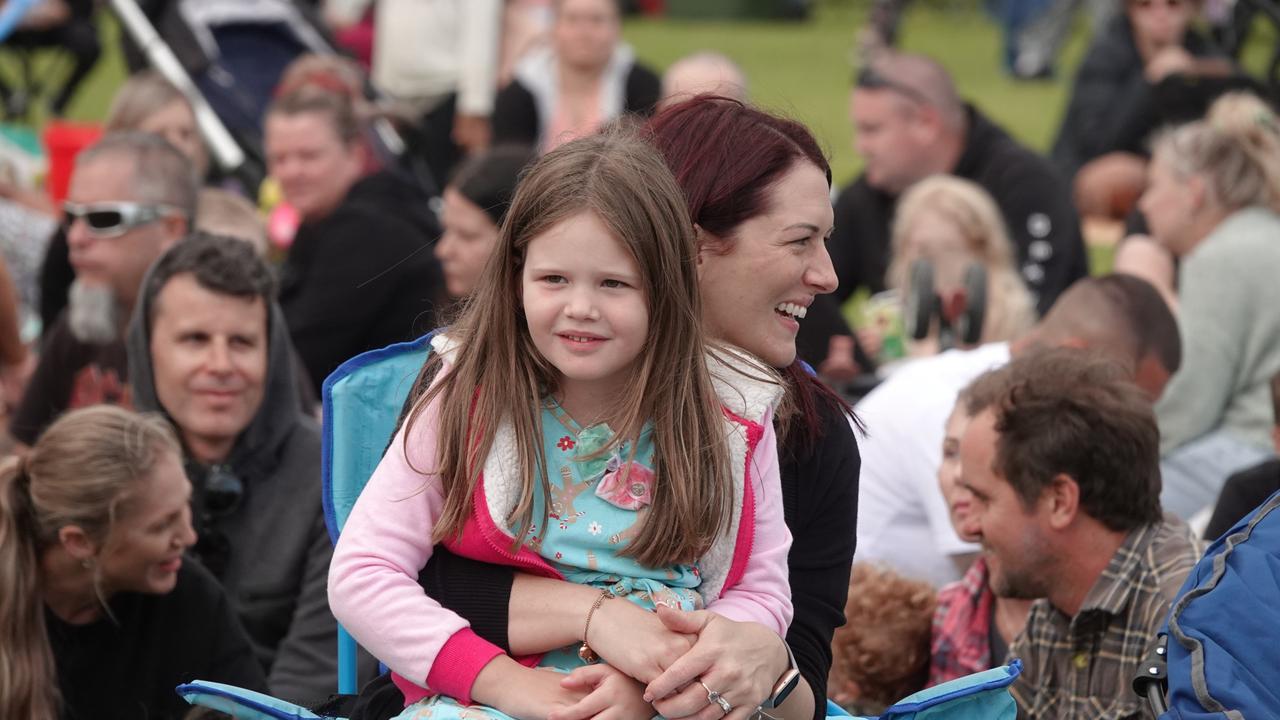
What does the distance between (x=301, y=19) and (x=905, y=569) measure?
6.26 metres

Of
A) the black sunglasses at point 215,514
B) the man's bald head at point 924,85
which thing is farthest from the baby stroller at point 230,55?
the black sunglasses at point 215,514

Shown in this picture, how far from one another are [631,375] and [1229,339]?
11.9ft

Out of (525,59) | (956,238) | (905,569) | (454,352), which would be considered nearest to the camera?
(454,352)

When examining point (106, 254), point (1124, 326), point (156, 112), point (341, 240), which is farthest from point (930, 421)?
point (156, 112)

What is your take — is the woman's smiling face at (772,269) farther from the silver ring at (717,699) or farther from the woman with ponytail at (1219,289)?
the woman with ponytail at (1219,289)

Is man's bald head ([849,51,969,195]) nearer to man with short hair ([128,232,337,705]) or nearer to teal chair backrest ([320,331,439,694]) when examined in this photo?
man with short hair ([128,232,337,705])

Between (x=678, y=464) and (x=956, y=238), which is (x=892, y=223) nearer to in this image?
(x=956, y=238)

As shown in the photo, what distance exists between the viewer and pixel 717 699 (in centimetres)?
250

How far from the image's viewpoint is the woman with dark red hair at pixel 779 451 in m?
2.53

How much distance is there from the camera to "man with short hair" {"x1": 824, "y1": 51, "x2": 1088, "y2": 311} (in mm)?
7274

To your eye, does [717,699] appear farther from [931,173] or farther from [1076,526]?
[931,173]

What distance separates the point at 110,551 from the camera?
3.46 m

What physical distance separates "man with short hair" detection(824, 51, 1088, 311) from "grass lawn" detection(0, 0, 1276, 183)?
480 cm

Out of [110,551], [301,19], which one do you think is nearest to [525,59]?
[301,19]
